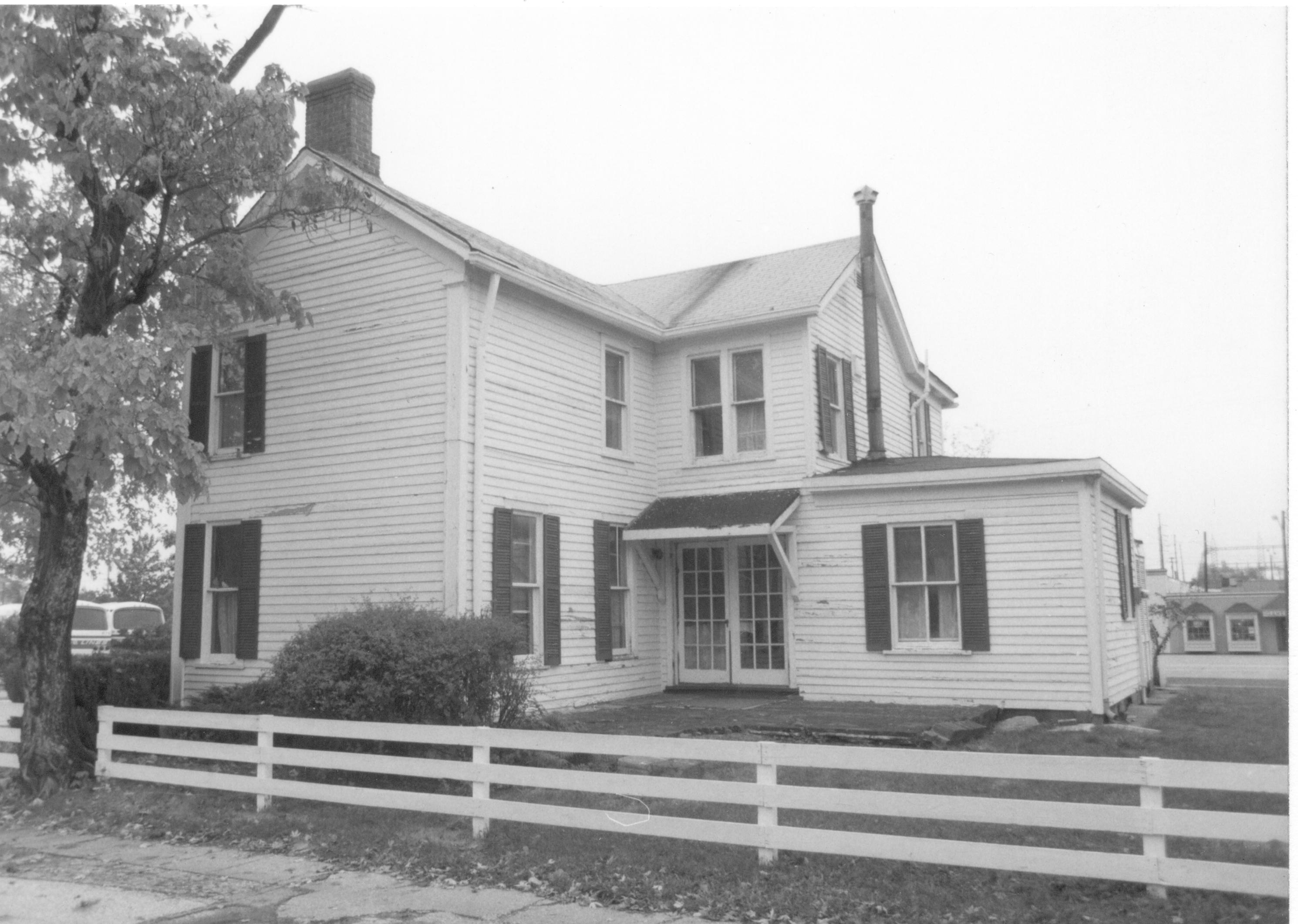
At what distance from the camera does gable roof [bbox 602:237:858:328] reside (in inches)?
656

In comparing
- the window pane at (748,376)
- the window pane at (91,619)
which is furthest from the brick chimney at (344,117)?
the window pane at (91,619)

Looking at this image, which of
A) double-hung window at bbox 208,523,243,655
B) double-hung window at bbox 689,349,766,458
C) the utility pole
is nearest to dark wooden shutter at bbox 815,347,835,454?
double-hung window at bbox 689,349,766,458

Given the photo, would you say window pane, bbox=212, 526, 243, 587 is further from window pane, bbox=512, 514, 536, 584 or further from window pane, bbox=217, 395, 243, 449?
window pane, bbox=512, 514, 536, 584

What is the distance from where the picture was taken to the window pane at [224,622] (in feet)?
49.5

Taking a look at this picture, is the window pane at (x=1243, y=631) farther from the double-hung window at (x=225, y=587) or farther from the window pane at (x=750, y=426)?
the double-hung window at (x=225, y=587)

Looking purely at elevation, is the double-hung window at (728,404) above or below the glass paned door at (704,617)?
above

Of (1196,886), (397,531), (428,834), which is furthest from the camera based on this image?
(397,531)

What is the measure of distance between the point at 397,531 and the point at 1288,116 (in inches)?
424

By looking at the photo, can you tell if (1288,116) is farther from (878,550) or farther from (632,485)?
(632,485)

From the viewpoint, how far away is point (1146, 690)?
1850 cm

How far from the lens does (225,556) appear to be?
15.3m

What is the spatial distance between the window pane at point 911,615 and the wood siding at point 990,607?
12.5 inches

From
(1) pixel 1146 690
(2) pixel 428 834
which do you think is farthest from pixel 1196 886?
(1) pixel 1146 690

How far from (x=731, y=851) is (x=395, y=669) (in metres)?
3.97
